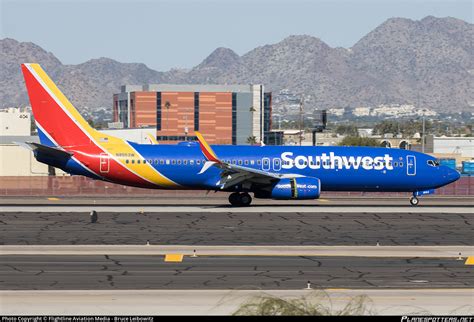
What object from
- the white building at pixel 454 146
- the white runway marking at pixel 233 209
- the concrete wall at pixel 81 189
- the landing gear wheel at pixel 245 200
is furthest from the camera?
the white building at pixel 454 146

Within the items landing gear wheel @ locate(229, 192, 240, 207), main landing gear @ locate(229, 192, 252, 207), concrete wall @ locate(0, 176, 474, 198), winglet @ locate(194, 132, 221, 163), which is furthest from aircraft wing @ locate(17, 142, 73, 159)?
concrete wall @ locate(0, 176, 474, 198)

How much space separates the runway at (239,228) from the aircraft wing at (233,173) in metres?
2.86

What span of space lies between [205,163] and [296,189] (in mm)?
5702

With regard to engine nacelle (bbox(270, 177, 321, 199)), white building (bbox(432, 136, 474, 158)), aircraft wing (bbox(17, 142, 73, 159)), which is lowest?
white building (bbox(432, 136, 474, 158))

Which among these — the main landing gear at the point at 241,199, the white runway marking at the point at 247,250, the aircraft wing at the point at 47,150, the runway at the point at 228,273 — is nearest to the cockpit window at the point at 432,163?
the main landing gear at the point at 241,199

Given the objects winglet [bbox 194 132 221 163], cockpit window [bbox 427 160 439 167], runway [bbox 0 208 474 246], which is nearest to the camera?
runway [bbox 0 208 474 246]

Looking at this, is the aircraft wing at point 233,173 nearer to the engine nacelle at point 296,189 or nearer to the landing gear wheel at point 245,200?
the engine nacelle at point 296,189

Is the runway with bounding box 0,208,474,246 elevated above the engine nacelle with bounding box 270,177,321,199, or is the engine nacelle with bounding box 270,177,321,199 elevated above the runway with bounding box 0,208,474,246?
the engine nacelle with bounding box 270,177,321,199

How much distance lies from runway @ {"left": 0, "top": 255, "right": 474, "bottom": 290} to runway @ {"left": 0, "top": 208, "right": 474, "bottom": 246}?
480cm

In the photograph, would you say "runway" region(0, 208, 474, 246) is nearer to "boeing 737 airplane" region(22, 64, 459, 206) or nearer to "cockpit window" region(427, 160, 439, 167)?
"boeing 737 airplane" region(22, 64, 459, 206)

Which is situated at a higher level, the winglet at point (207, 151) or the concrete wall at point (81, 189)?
the winglet at point (207, 151)

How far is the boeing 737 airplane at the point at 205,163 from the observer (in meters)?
53.8

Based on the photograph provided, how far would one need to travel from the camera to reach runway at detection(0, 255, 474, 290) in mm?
28188

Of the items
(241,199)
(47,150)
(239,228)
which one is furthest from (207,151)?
(239,228)
